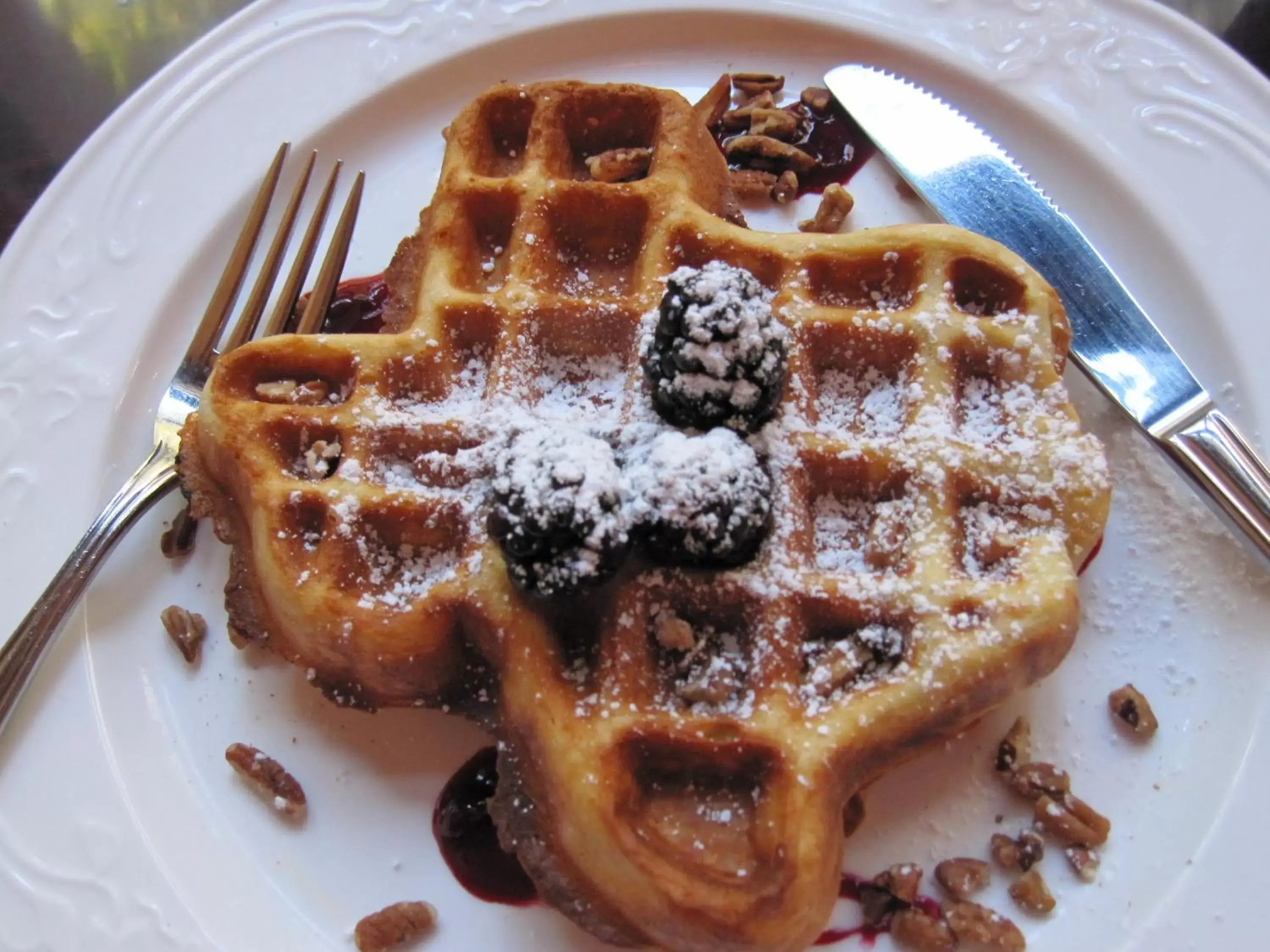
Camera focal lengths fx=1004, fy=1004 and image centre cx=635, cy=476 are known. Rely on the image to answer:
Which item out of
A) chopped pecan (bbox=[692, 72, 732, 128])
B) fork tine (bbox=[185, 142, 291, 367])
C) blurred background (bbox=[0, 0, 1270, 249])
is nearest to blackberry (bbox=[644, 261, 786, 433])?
chopped pecan (bbox=[692, 72, 732, 128])

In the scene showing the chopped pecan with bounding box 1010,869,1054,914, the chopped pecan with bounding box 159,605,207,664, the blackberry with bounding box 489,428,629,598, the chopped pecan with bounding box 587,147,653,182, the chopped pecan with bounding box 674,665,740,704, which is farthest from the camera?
the chopped pecan with bounding box 587,147,653,182

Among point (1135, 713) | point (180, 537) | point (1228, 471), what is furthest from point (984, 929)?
point (180, 537)

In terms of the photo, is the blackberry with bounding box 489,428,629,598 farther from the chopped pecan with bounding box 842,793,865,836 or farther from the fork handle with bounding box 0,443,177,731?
the fork handle with bounding box 0,443,177,731

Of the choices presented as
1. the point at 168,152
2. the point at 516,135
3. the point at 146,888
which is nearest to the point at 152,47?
the point at 168,152

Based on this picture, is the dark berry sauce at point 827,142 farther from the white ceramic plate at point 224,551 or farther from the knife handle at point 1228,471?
the knife handle at point 1228,471

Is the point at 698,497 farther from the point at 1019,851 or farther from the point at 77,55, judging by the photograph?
the point at 77,55
